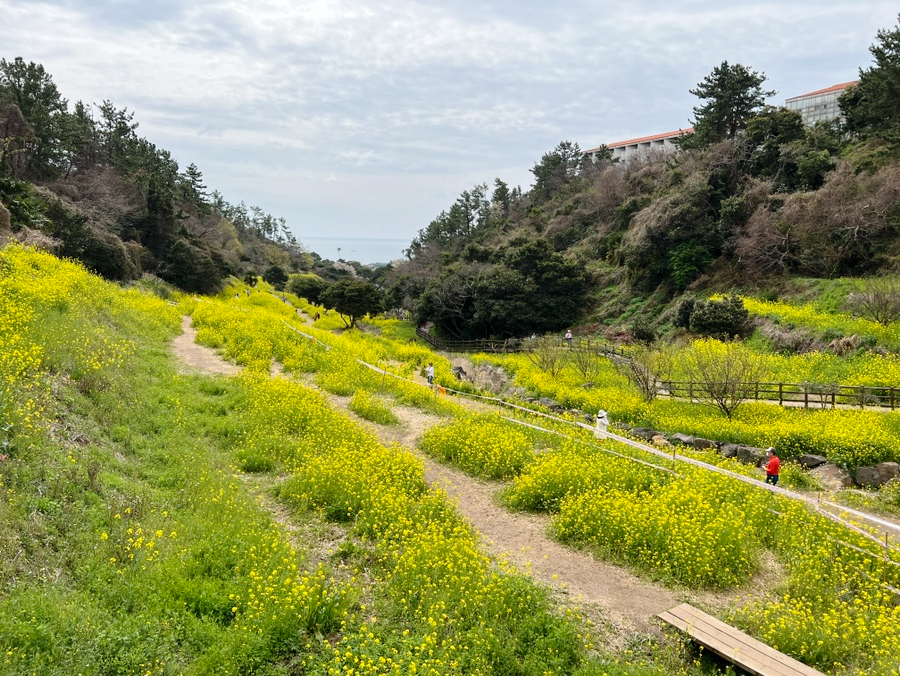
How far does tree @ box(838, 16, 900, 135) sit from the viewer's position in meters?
30.7

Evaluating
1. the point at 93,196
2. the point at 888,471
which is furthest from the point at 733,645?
the point at 93,196

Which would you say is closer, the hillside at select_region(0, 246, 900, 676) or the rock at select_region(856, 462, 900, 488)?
the hillside at select_region(0, 246, 900, 676)

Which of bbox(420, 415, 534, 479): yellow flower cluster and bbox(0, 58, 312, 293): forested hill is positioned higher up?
bbox(0, 58, 312, 293): forested hill

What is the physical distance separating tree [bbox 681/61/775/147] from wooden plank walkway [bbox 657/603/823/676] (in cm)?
4629

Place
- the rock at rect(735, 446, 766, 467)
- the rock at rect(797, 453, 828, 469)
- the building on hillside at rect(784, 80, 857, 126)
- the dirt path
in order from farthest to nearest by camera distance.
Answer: the building on hillside at rect(784, 80, 857, 126) < the dirt path < the rock at rect(735, 446, 766, 467) < the rock at rect(797, 453, 828, 469)

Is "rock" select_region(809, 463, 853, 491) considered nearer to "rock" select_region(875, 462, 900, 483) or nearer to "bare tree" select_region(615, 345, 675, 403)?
"rock" select_region(875, 462, 900, 483)

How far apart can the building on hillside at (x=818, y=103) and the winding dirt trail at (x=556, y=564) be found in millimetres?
68153

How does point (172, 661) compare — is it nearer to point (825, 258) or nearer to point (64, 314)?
point (64, 314)

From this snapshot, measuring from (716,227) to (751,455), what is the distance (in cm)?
2500

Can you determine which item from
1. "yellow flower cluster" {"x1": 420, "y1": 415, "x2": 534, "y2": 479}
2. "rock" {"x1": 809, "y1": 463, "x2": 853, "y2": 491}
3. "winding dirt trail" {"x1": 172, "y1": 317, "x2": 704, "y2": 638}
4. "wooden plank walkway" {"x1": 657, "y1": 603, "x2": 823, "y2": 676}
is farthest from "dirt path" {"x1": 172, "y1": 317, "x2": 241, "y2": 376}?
"rock" {"x1": 809, "y1": 463, "x2": 853, "y2": 491}

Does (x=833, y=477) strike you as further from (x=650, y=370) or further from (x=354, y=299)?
(x=354, y=299)

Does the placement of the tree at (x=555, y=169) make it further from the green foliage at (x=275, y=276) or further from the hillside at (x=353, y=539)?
the hillside at (x=353, y=539)

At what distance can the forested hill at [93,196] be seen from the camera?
99.5 ft

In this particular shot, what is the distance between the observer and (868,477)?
12.4 m
